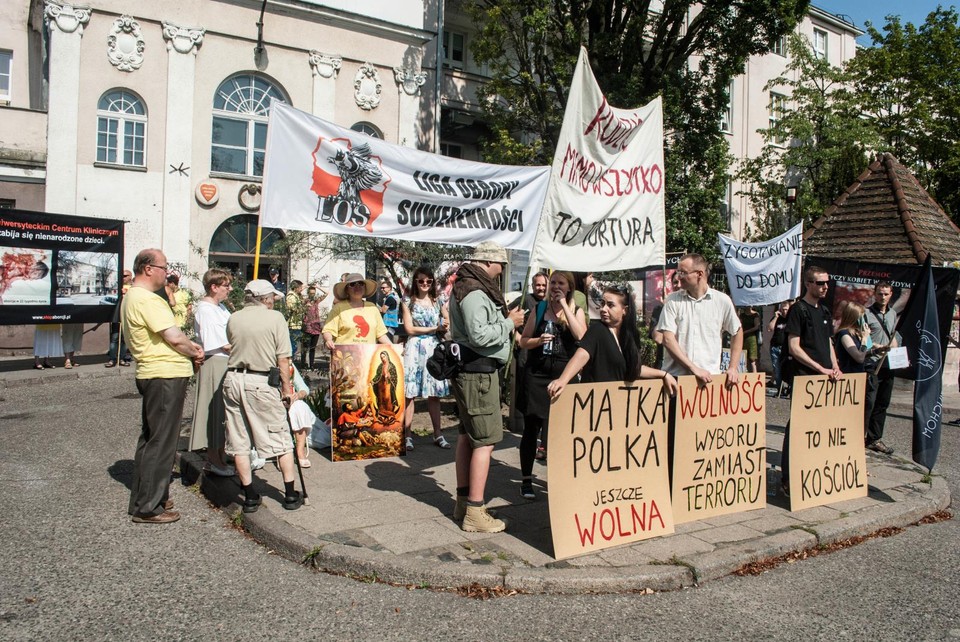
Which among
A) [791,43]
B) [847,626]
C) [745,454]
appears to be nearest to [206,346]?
[745,454]

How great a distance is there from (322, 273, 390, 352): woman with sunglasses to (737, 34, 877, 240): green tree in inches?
837

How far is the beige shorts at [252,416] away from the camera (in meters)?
5.49

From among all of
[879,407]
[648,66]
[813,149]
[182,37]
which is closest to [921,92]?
[813,149]

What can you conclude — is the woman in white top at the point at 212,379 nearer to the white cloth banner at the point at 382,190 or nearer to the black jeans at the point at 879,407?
the white cloth banner at the point at 382,190

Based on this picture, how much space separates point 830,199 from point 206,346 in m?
26.2

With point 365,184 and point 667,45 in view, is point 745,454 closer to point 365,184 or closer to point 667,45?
point 365,184

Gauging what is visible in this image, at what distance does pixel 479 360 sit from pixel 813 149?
25.6 meters

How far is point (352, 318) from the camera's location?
7391 mm

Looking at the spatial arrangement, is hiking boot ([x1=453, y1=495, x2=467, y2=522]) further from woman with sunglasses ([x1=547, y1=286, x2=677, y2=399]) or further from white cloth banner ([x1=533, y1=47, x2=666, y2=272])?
white cloth banner ([x1=533, y1=47, x2=666, y2=272])

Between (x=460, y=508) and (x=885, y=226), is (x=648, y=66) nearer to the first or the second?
(x=885, y=226)

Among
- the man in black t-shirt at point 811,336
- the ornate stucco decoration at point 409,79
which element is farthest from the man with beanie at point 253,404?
the ornate stucco decoration at point 409,79

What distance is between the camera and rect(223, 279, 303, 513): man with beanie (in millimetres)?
5488

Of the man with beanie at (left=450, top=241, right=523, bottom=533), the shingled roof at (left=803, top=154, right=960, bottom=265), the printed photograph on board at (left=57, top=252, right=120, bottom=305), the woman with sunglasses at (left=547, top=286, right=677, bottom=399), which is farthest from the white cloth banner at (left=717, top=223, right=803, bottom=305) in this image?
the printed photograph on board at (left=57, top=252, right=120, bottom=305)

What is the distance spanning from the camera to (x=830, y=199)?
89.7 feet
